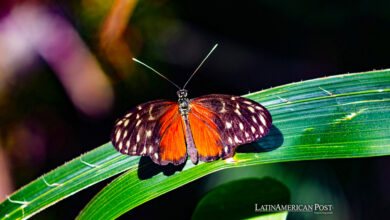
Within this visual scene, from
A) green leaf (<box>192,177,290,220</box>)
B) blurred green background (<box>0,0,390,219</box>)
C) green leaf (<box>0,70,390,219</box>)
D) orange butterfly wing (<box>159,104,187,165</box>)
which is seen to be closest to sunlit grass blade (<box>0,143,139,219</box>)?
green leaf (<box>0,70,390,219</box>)

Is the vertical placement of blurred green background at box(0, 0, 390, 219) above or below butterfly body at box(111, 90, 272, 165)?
above

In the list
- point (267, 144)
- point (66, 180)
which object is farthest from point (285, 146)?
point (66, 180)

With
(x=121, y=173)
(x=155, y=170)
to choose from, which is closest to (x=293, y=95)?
(x=155, y=170)

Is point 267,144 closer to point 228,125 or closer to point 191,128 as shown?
point 228,125

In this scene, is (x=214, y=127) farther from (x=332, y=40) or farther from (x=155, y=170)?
(x=332, y=40)

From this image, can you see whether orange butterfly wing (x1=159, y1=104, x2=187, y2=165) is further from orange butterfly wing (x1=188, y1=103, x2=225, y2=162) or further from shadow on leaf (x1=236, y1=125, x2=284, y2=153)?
shadow on leaf (x1=236, y1=125, x2=284, y2=153)

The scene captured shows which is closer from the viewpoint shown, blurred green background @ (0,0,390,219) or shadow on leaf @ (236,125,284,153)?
shadow on leaf @ (236,125,284,153)
